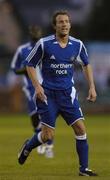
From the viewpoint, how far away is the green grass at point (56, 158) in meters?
13.4

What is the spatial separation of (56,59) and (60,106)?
2.31 feet

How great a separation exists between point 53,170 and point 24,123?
16275 mm

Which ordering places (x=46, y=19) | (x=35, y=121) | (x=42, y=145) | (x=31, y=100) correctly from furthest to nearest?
(x=46, y=19), (x=31, y=100), (x=35, y=121), (x=42, y=145)

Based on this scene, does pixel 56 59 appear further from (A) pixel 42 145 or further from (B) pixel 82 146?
(A) pixel 42 145

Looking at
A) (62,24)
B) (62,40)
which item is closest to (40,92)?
(62,40)

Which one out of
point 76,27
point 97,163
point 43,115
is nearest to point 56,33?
point 43,115

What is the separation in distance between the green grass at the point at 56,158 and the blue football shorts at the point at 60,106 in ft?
2.80

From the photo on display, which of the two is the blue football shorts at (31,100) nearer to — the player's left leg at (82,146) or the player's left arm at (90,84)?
the player's left arm at (90,84)

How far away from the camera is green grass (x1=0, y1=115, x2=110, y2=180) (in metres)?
13.4

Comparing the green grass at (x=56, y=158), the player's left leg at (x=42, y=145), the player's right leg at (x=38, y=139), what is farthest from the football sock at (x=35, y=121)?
the player's right leg at (x=38, y=139)

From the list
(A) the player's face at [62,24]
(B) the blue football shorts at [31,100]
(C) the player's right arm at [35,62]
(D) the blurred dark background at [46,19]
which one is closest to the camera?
(A) the player's face at [62,24]

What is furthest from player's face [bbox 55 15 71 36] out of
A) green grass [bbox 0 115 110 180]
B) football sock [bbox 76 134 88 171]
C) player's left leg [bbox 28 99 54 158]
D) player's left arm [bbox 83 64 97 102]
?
player's left leg [bbox 28 99 54 158]

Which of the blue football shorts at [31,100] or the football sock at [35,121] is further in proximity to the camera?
the blue football shorts at [31,100]

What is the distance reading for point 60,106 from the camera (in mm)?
13266
